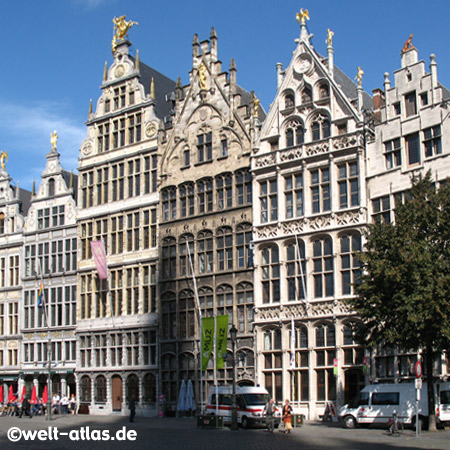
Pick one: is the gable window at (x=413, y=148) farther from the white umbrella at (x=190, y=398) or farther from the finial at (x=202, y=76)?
the white umbrella at (x=190, y=398)

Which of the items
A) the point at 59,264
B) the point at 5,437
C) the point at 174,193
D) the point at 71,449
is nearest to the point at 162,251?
the point at 174,193

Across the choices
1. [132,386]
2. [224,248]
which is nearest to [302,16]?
[224,248]

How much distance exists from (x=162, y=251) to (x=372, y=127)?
15720mm

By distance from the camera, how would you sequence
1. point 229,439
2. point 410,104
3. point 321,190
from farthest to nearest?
point 321,190
point 410,104
point 229,439

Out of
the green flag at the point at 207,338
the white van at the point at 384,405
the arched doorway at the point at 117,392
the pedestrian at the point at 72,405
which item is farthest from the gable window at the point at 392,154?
the pedestrian at the point at 72,405

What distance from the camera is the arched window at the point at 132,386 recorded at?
160 feet

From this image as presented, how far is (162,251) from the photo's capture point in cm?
4875

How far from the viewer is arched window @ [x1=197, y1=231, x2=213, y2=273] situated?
152 feet

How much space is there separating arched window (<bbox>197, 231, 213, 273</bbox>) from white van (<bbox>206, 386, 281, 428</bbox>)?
32.8 ft

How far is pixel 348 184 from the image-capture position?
40.4m

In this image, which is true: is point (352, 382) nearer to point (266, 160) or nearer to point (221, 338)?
point (221, 338)

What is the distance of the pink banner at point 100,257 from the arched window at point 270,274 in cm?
1224

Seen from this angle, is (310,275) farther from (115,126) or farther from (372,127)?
(115,126)

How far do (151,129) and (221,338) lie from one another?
15.8 m
